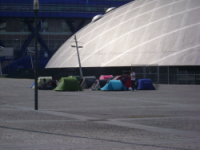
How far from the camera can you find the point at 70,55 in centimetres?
5691

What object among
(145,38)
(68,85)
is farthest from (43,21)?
(68,85)

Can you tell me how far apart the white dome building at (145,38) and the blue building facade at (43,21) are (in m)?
47.6

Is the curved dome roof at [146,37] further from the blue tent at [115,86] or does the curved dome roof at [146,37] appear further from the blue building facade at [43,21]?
the blue building facade at [43,21]

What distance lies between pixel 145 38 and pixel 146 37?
0.61 ft

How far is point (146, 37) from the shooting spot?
156ft

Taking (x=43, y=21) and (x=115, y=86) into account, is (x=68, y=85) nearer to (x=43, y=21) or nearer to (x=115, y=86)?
(x=115, y=86)

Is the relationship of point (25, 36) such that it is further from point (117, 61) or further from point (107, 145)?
point (107, 145)

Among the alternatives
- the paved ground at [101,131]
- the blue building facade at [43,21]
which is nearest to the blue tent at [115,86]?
the paved ground at [101,131]

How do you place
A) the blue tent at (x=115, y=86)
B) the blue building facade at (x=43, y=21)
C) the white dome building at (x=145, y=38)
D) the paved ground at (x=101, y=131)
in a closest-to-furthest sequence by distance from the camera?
the paved ground at (x=101, y=131) < the blue tent at (x=115, y=86) < the white dome building at (x=145, y=38) < the blue building facade at (x=43, y=21)

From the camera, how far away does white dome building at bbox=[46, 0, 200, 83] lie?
4409cm

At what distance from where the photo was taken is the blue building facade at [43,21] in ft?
335

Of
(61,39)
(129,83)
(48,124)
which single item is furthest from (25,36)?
(48,124)

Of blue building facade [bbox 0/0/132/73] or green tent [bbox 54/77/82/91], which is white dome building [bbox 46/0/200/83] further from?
blue building facade [bbox 0/0/132/73]

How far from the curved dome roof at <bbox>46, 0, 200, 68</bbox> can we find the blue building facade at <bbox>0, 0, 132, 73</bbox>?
47.8 meters
